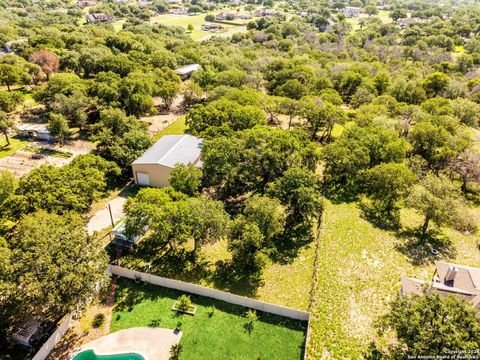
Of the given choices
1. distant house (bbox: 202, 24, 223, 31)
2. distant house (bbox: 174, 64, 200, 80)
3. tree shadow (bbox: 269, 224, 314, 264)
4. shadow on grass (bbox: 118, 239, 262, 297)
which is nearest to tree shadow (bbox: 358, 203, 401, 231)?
tree shadow (bbox: 269, 224, 314, 264)

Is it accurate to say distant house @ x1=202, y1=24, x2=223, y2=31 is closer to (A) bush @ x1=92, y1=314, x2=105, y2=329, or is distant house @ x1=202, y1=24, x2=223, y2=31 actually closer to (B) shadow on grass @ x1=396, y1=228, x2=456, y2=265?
(B) shadow on grass @ x1=396, y1=228, x2=456, y2=265

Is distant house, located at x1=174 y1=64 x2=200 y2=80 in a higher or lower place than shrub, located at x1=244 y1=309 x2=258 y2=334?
higher

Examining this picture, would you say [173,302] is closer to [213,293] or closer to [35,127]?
[213,293]

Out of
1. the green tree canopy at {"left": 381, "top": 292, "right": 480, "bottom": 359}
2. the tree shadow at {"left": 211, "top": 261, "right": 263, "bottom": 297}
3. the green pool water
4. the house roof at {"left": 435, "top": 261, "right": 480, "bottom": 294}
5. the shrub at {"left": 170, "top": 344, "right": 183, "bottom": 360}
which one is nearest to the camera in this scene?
the green tree canopy at {"left": 381, "top": 292, "right": 480, "bottom": 359}

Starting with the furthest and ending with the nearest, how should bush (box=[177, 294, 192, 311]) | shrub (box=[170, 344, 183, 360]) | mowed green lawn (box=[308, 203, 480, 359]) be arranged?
bush (box=[177, 294, 192, 311]), mowed green lawn (box=[308, 203, 480, 359]), shrub (box=[170, 344, 183, 360])

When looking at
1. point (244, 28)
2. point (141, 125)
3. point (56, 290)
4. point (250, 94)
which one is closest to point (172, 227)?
point (56, 290)

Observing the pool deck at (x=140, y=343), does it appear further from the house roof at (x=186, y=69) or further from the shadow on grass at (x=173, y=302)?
the house roof at (x=186, y=69)

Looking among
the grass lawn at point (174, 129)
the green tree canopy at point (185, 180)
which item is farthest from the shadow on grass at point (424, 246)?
the grass lawn at point (174, 129)
